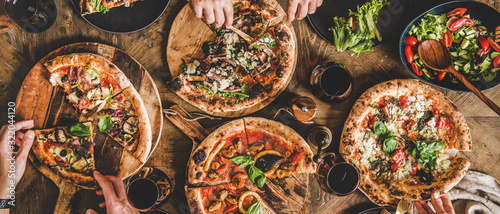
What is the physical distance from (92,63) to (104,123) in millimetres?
931

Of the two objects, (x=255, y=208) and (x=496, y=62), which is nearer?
(x=255, y=208)

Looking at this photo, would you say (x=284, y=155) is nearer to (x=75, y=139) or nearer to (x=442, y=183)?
(x=442, y=183)

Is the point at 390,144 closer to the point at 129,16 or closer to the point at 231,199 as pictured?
the point at 231,199

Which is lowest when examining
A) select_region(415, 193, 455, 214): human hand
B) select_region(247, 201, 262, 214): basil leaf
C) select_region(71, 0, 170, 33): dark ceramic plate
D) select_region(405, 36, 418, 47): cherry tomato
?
select_region(415, 193, 455, 214): human hand

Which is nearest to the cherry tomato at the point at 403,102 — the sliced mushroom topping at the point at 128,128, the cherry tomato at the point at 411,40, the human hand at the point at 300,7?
the cherry tomato at the point at 411,40

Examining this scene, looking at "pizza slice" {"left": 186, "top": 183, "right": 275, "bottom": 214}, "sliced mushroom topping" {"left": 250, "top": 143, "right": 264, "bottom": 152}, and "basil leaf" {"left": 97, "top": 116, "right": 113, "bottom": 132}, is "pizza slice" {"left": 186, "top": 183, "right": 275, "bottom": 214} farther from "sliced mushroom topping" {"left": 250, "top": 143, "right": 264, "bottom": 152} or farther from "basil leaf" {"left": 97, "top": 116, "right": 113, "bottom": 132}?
"basil leaf" {"left": 97, "top": 116, "right": 113, "bottom": 132}

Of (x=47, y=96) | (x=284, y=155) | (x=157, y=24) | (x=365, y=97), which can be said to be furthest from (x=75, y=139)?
(x=365, y=97)

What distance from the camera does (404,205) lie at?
3959 millimetres

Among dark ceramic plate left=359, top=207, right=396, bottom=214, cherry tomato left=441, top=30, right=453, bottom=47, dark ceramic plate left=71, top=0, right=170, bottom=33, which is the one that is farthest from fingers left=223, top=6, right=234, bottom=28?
dark ceramic plate left=359, top=207, right=396, bottom=214

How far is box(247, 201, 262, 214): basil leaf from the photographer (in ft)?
12.6

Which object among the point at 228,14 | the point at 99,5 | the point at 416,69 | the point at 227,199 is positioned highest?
the point at 99,5

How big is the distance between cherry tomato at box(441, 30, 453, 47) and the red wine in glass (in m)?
6.24

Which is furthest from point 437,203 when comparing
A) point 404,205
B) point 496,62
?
point 496,62

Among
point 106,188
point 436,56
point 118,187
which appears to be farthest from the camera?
point 436,56
